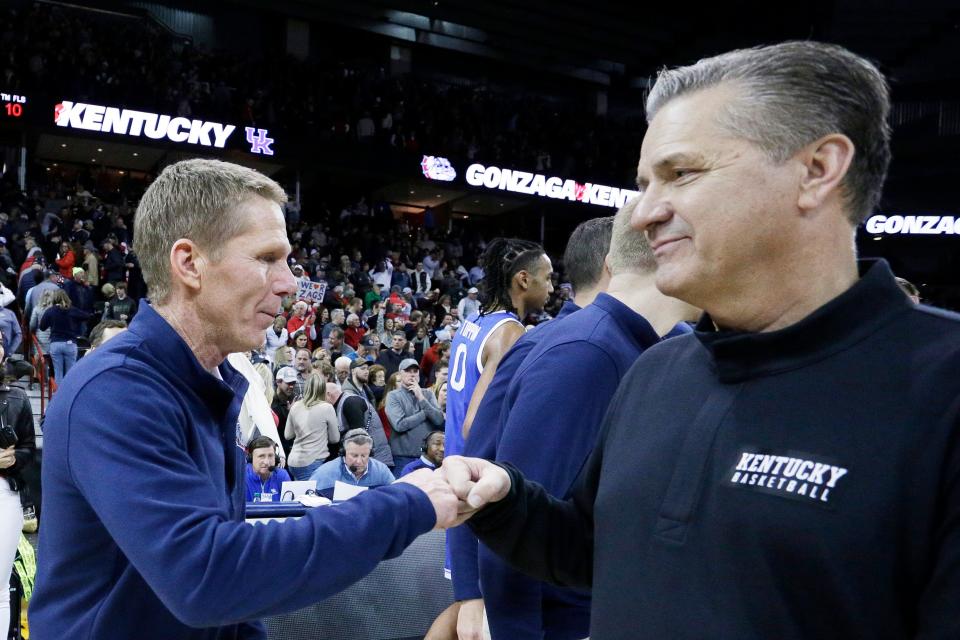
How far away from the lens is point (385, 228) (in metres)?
24.9

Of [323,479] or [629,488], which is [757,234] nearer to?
[629,488]

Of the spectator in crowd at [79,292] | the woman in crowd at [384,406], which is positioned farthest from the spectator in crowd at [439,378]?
the spectator in crowd at [79,292]

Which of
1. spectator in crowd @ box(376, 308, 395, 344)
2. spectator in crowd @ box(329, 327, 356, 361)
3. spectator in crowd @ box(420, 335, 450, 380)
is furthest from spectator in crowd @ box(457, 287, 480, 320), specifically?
spectator in crowd @ box(329, 327, 356, 361)

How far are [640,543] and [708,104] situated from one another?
0.66 m

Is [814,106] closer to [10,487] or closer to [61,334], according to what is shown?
[10,487]

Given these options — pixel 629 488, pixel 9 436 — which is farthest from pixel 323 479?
pixel 629 488

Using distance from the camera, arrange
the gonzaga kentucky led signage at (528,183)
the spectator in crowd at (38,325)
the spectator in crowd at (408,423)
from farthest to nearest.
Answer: the gonzaga kentucky led signage at (528,183), the spectator in crowd at (38,325), the spectator in crowd at (408,423)

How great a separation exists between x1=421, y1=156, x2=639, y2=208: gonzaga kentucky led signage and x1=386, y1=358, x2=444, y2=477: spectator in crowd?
15.7m

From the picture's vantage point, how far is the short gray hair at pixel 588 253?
3156 mm

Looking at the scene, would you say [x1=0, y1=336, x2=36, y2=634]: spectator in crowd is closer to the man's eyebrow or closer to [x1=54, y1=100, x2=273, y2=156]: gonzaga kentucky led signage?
the man's eyebrow

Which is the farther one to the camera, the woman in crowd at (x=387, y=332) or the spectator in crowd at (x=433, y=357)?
the woman in crowd at (x=387, y=332)

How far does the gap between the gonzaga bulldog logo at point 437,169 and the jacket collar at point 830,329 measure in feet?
76.7

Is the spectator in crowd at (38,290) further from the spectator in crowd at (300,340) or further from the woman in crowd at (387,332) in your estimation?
the woman in crowd at (387,332)

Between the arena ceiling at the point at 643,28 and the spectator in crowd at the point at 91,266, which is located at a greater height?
the arena ceiling at the point at 643,28
